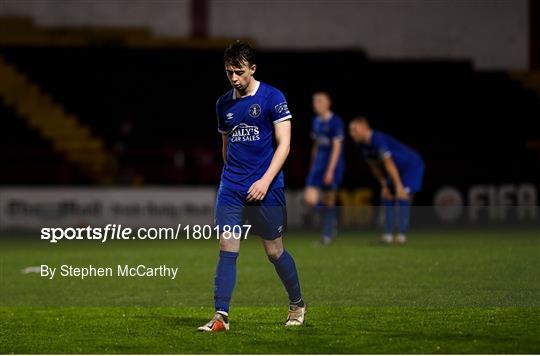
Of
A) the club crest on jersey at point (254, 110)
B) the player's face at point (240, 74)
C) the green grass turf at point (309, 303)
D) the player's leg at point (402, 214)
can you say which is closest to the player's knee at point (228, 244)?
the green grass turf at point (309, 303)

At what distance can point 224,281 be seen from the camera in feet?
23.9

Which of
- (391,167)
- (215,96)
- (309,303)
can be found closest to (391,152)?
(391,167)

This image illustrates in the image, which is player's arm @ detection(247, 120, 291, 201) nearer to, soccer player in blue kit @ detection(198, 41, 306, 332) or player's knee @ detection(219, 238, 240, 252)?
soccer player in blue kit @ detection(198, 41, 306, 332)

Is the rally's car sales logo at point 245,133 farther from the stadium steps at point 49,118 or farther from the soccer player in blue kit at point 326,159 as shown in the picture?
the stadium steps at point 49,118

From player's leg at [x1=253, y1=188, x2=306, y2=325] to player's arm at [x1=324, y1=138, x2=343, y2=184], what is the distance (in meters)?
7.05

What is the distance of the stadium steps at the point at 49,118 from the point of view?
22844 mm

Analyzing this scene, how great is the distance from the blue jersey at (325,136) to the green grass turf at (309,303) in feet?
4.55

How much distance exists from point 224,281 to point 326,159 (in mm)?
8150

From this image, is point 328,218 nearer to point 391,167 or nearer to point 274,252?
point 391,167

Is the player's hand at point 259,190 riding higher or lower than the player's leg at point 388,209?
higher

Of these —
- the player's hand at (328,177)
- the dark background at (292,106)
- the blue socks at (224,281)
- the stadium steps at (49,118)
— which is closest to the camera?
the blue socks at (224,281)

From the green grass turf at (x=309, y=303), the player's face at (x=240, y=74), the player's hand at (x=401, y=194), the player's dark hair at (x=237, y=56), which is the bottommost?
the green grass turf at (x=309, y=303)

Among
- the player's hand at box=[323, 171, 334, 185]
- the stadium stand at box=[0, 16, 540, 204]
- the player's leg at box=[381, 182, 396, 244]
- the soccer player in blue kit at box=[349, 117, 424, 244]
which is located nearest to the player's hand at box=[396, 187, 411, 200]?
the soccer player in blue kit at box=[349, 117, 424, 244]

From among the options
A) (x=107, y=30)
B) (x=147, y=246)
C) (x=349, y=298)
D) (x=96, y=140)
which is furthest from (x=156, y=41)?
(x=349, y=298)
